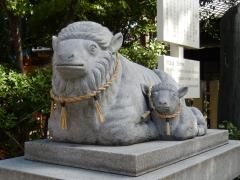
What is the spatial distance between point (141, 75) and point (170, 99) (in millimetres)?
387

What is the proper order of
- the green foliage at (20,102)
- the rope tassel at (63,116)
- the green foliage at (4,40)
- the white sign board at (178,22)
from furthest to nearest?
the green foliage at (4,40) → the white sign board at (178,22) → the green foliage at (20,102) → the rope tassel at (63,116)

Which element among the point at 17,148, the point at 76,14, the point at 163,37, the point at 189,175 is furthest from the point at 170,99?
the point at 76,14

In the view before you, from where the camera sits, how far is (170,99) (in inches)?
113

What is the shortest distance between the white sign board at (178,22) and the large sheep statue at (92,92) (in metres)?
2.36

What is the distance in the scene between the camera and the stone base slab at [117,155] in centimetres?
241

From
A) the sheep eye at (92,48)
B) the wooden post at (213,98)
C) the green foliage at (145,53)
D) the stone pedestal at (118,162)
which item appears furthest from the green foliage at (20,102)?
the wooden post at (213,98)

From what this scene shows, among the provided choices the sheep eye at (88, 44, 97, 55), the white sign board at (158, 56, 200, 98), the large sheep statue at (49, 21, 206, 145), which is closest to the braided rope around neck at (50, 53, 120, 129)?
the large sheep statue at (49, 21, 206, 145)

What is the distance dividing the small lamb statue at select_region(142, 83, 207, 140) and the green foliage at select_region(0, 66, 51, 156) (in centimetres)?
238

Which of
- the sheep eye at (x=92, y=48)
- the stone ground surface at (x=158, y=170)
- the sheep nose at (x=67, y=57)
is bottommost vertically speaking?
the stone ground surface at (x=158, y=170)

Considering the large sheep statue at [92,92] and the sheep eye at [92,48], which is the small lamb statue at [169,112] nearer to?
the large sheep statue at [92,92]

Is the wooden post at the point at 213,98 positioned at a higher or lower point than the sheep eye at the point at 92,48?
lower

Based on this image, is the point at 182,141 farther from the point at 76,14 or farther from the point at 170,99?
the point at 76,14

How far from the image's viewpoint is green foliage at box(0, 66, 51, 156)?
489 centimetres

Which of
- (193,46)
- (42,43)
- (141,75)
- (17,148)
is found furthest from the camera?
(42,43)
